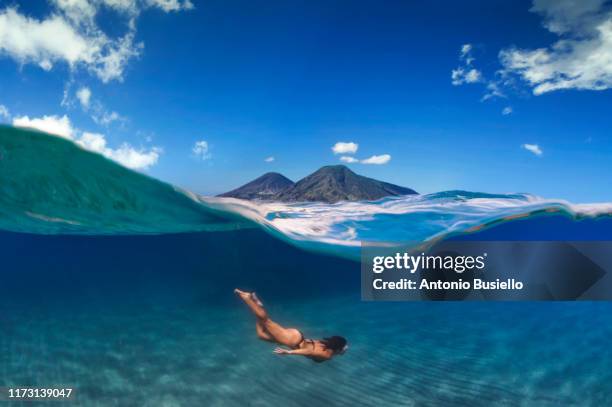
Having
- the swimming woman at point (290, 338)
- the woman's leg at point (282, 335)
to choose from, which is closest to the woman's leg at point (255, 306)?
the swimming woman at point (290, 338)

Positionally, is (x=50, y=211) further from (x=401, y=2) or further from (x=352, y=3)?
(x=401, y=2)

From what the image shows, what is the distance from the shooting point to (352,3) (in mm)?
9211

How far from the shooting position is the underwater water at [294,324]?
9.41 meters

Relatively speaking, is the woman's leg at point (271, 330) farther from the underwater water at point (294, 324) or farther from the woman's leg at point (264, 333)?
the underwater water at point (294, 324)

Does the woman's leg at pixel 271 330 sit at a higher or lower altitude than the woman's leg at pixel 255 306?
lower

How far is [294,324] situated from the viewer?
18.5 meters

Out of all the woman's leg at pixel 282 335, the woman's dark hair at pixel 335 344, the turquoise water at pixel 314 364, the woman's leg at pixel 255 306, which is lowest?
the turquoise water at pixel 314 364

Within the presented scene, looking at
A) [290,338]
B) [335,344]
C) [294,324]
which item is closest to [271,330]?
[290,338]

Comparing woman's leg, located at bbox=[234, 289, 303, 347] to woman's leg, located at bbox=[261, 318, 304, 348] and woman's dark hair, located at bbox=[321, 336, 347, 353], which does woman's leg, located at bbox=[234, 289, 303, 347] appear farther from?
woman's dark hair, located at bbox=[321, 336, 347, 353]

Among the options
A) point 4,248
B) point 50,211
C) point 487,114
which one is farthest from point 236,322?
point 4,248

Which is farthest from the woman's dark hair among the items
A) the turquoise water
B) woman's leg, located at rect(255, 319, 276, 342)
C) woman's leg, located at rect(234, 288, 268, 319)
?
the turquoise water

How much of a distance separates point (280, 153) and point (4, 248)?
1304 inches


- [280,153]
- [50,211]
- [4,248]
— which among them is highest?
[280,153]

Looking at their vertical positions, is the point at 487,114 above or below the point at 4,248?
above
